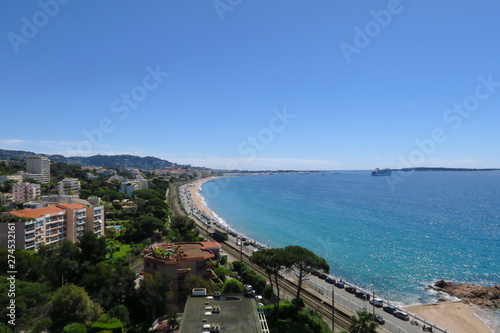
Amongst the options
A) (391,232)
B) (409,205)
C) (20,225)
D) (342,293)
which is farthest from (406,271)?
(409,205)

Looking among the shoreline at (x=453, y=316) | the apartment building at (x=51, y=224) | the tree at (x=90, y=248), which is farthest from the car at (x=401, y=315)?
the apartment building at (x=51, y=224)

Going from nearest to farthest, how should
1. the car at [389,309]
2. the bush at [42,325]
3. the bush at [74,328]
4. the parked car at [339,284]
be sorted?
the bush at [74,328], the bush at [42,325], the car at [389,309], the parked car at [339,284]

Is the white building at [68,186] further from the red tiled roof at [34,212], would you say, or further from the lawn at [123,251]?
the lawn at [123,251]

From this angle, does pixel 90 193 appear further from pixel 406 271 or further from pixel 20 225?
pixel 406 271

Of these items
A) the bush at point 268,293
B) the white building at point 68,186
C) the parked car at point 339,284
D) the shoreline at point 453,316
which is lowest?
the shoreline at point 453,316

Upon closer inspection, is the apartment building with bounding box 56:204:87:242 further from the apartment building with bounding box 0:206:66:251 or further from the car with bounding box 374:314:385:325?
the car with bounding box 374:314:385:325

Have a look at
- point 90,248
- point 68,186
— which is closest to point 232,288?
point 90,248
